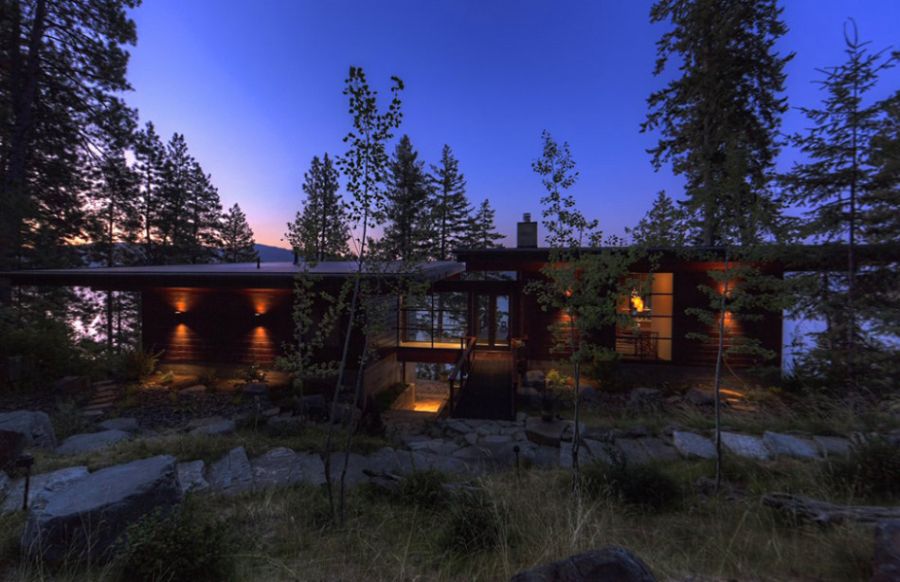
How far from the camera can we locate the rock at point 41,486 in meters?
4.11

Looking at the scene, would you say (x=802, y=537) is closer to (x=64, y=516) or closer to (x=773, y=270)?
(x=64, y=516)

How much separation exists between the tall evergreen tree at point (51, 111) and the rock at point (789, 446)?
22236mm

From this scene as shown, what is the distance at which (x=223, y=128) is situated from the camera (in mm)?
29938

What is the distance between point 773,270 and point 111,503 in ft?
55.4

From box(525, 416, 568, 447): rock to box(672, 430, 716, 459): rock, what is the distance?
223 cm

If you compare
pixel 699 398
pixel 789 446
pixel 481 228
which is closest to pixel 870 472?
pixel 789 446

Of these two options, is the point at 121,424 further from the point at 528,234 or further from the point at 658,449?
the point at 528,234

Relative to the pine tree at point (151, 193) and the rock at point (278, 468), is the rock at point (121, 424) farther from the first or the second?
the pine tree at point (151, 193)

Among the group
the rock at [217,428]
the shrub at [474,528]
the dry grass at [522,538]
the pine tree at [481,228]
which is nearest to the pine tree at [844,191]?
the dry grass at [522,538]

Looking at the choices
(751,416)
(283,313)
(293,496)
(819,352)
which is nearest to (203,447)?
(293,496)

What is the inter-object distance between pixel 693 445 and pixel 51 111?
24.4 m

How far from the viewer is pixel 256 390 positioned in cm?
1073

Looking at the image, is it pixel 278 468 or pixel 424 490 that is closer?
pixel 424 490

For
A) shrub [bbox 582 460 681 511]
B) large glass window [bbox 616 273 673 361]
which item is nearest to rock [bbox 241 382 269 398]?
shrub [bbox 582 460 681 511]
